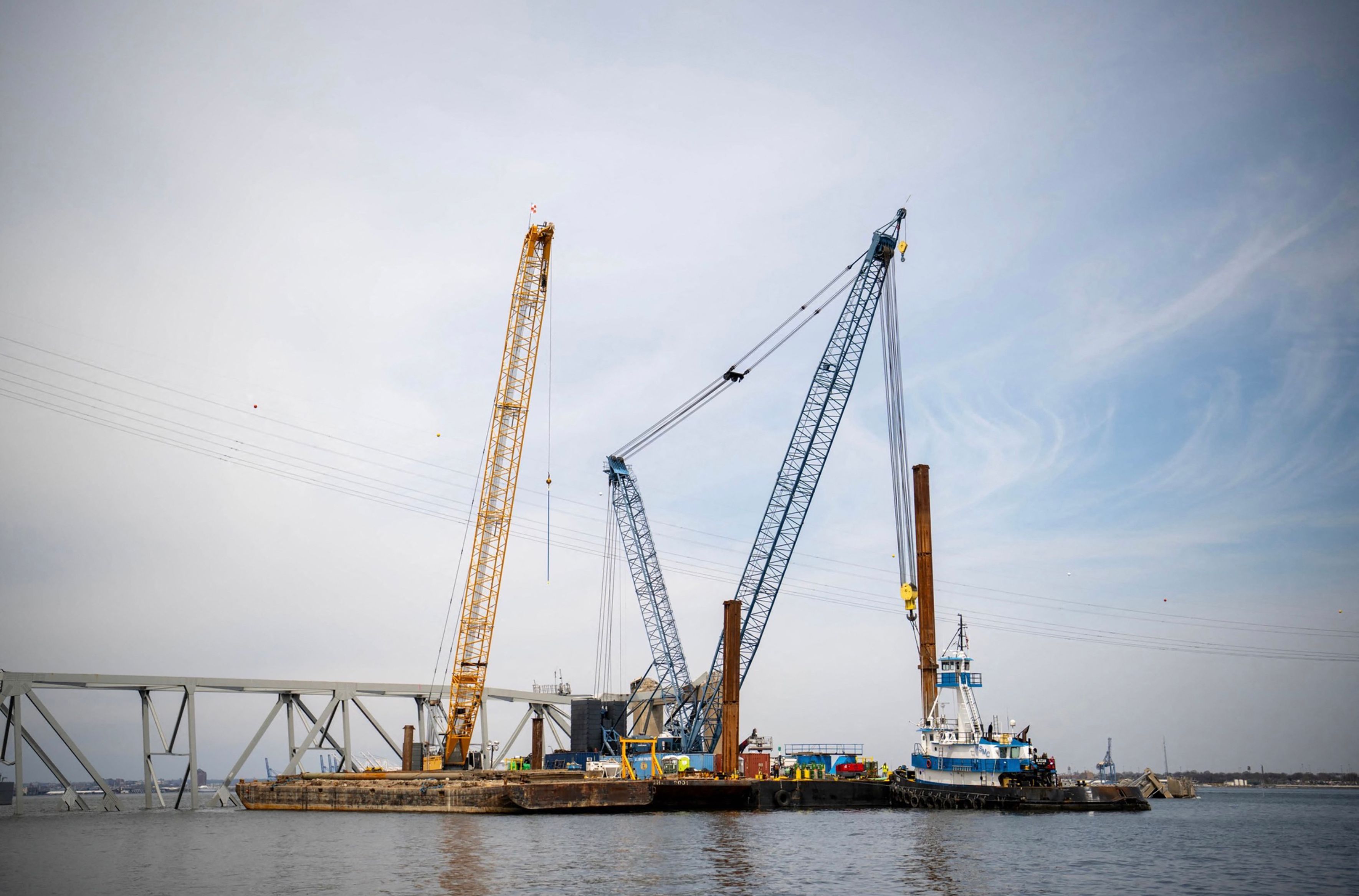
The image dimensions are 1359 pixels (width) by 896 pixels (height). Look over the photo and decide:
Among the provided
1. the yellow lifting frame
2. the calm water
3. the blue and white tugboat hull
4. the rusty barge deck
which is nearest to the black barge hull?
the blue and white tugboat hull

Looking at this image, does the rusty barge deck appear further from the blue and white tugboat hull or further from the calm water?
the blue and white tugboat hull

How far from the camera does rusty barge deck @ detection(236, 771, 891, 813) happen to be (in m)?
68.9

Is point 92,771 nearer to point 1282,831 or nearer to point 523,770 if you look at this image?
point 523,770

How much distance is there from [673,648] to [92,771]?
5170 centimetres

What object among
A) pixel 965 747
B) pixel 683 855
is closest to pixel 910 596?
pixel 965 747

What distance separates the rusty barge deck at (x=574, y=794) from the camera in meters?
68.9

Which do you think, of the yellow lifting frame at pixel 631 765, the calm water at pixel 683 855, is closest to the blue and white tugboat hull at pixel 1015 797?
the calm water at pixel 683 855

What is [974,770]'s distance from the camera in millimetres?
68062

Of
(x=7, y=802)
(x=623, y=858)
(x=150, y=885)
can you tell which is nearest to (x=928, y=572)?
(x=623, y=858)

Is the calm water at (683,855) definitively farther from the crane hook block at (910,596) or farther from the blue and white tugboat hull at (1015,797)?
the crane hook block at (910,596)

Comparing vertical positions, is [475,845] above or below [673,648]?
below

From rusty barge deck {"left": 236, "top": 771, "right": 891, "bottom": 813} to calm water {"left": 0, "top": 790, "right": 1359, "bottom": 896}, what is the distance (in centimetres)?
176

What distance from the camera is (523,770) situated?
86688mm

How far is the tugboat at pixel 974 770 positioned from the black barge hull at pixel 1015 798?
2.0 inches
